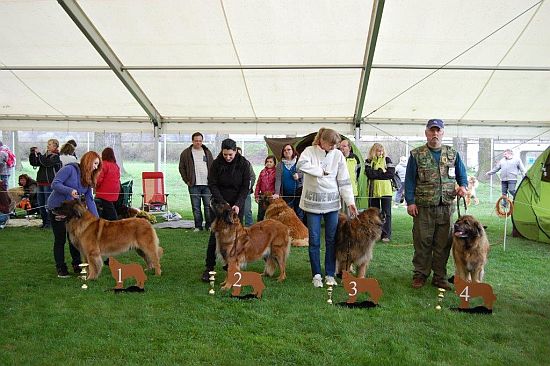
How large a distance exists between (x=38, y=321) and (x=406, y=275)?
3.85 meters

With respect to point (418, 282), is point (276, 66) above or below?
above

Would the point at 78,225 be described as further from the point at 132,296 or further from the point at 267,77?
the point at 267,77

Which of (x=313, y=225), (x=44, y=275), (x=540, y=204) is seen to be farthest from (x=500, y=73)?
(x=44, y=275)

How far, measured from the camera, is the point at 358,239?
4781 mm

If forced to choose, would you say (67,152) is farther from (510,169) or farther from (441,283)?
(510,169)

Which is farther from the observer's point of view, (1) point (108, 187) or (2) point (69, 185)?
(1) point (108, 187)

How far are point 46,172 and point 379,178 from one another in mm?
6271

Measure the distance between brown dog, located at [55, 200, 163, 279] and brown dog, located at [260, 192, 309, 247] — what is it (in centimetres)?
217

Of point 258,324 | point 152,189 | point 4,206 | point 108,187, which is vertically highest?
point 108,187

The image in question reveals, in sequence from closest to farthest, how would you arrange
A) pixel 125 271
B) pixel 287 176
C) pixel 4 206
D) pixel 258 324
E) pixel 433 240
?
pixel 258 324
pixel 125 271
pixel 433 240
pixel 287 176
pixel 4 206

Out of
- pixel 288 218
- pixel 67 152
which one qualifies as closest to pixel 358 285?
pixel 288 218

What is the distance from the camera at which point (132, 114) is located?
1009cm

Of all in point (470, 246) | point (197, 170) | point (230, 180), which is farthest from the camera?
point (197, 170)

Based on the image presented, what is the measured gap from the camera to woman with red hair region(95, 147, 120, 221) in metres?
5.96
